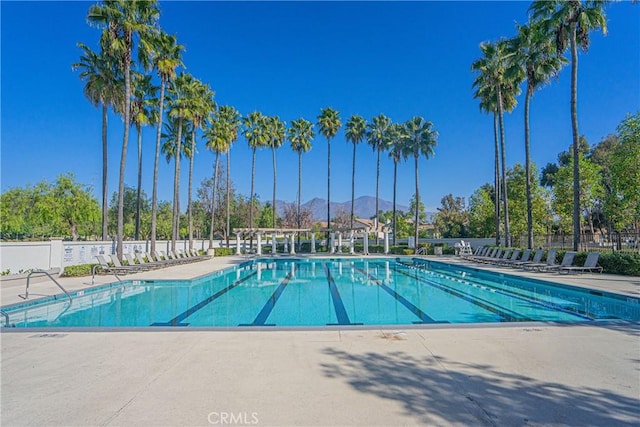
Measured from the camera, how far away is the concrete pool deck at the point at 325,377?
304 cm

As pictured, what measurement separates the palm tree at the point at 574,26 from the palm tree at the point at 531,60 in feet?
3.69

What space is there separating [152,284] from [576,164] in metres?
17.7

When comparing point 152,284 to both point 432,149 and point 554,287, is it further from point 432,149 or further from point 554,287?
point 432,149

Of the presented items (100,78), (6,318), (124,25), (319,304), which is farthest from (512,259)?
(100,78)

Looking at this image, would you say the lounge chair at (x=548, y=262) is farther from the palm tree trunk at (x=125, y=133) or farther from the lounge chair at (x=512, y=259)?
the palm tree trunk at (x=125, y=133)

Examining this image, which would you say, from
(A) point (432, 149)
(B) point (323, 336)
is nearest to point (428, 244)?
(A) point (432, 149)

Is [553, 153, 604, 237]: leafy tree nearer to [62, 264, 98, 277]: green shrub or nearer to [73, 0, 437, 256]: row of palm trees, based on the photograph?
[73, 0, 437, 256]: row of palm trees

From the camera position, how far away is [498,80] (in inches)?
829

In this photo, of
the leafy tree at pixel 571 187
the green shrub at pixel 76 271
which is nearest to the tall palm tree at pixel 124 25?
the green shrub at pixel 76 271

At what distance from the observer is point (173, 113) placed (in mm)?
22969

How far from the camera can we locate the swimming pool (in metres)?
7.61

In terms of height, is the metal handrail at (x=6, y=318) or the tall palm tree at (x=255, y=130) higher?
the tall palm tree at (x=255, y=130)

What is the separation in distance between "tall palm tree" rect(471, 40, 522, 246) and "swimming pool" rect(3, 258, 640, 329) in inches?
396

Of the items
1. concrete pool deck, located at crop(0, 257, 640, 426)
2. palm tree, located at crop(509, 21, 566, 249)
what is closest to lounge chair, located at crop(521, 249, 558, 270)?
palm tree, located at crop(509, 21, 566, 249)
